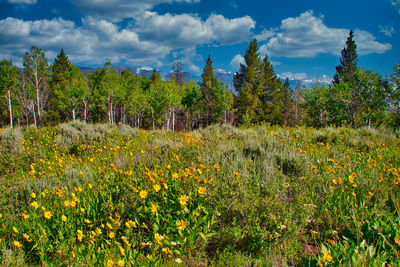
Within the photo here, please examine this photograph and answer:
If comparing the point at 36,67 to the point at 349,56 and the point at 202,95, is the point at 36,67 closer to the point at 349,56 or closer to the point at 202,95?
the point at 202,95

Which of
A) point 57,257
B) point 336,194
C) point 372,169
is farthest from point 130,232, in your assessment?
point 372,169

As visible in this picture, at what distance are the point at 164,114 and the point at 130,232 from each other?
3744 centimetres

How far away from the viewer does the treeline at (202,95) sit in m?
27.8

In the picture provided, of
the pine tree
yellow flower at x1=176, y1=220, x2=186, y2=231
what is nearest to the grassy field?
yellow flower at x1=176, y1=220, x2=186, y2=231

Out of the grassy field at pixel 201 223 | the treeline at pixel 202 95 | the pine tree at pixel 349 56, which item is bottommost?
the grassy field at pixel 201 223

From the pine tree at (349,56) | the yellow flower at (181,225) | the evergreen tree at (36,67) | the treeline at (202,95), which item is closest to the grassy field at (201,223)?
the yellow flower at (181,225)

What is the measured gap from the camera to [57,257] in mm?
2387

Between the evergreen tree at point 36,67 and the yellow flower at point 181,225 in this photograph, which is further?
the evergreen tree at point 36,67

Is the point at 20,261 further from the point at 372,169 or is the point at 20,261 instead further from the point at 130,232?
the point at 372,169

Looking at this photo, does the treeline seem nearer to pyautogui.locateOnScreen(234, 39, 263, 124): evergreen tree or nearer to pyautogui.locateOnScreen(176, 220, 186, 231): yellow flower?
→ pyautogui.locateOnScreen(234, 39, 263, 124): evergreen tree

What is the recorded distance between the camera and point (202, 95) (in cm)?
3731

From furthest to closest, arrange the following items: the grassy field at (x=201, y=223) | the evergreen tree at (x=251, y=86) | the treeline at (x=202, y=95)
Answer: the evergreen tree at (x=251, y=86) → the treeline at (x=202, y=95) → the grassy field at (x=201, y=223)

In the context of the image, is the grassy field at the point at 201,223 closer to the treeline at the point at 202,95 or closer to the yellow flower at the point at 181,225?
the yellow flower at the point at 181,225

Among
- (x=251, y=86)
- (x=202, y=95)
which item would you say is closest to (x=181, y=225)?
(x=202, y=95)
